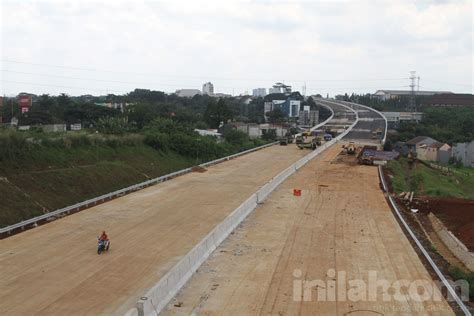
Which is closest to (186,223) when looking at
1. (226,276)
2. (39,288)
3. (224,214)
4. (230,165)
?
(224,214)

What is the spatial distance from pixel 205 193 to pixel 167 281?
62.1 feet

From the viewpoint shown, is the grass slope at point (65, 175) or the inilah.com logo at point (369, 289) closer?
the inilah.com logo at point (369, 289)

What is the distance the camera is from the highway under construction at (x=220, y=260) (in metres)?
14.3

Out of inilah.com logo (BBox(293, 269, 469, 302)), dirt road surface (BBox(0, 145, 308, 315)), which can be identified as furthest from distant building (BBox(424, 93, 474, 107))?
inilah.com logo (BBox(293, 269, 469, 302))

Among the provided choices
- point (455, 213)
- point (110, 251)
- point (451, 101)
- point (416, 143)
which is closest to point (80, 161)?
point (110, 251)

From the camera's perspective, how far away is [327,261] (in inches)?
722

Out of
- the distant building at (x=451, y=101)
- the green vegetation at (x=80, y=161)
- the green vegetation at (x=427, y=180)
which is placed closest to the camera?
the green vegetation at (x=80, y=161)

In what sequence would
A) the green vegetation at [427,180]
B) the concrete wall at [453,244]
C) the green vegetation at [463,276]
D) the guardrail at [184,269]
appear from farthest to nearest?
the green vegetation at [427,180], the concrete wall at [453,244], the green vegetation at [463,276], the guardrail at [184,269]

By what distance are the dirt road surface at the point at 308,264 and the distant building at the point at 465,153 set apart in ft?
183

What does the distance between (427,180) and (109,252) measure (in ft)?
130

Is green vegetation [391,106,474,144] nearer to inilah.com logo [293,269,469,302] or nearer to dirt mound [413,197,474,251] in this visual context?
dirt mound [413,197,474,251]

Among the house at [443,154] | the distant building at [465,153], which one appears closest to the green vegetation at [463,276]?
the house at [443,154]

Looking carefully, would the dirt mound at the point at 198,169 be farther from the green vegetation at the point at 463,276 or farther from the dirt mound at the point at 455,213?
the green vegetation at the point at 463,276

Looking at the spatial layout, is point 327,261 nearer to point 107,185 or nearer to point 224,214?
point 224,214
